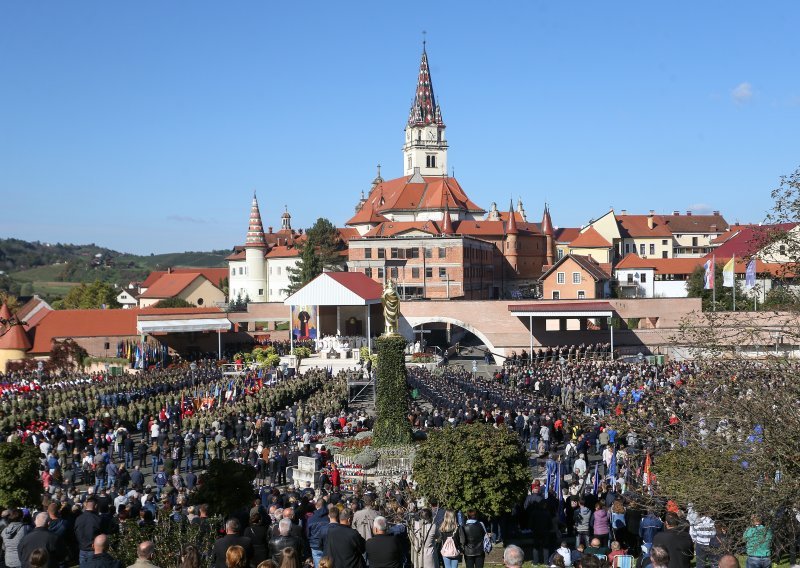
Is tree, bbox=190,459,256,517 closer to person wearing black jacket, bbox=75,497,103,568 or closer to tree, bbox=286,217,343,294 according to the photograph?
person wearing black jacket, bbox=75,497,103,568

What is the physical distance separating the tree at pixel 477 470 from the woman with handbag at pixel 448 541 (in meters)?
1.70

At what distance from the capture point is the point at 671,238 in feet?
302

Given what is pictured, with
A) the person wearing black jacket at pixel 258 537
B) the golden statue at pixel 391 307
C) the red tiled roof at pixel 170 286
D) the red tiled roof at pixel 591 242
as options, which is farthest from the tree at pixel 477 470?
the red tiled roof at pixel 591 242

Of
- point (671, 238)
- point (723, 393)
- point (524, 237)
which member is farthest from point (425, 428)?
point (671, 238)

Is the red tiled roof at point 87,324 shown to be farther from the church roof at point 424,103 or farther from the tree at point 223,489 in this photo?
the church roof at point 424,103

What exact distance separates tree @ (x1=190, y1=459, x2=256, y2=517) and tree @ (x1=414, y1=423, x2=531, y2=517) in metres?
3.14

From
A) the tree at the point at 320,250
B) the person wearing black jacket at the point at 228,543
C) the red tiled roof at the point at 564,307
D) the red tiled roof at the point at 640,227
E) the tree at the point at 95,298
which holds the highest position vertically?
the red tiled roof at the point at 640,227

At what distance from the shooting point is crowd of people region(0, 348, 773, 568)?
9820 mm

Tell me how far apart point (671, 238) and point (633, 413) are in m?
79.2

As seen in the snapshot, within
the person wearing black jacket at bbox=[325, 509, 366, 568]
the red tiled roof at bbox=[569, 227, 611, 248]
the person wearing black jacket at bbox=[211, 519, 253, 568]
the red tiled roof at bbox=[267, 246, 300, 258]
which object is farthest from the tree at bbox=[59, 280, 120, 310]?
the person wearing black jacket at bbox=[325, 509, 366, 568]

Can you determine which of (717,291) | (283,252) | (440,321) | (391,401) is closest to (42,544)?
(391,401)

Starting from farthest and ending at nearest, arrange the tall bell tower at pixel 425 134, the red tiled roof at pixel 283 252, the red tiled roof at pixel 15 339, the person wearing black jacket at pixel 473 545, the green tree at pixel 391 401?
the tall bell tower at pixel 425 134 < the red tiled roof at pixel 283 252 < the red tiled roof at pixel 15 339 < the green tree at pixel 391 401 < the person wearing black jacket at pixel 473 545

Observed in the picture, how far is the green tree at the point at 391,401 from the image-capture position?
2162 cm

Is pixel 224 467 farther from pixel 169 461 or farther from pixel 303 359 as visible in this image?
pixel 303 359
